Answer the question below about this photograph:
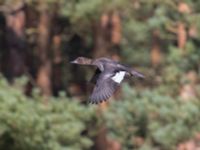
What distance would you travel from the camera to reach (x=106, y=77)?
7.90 m

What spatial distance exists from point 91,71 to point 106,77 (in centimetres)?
1035

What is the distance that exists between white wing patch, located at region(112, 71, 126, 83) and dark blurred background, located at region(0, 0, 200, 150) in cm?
379

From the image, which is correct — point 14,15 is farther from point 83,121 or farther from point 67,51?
point 83,121

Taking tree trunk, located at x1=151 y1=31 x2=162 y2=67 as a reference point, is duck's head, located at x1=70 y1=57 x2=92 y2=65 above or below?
below

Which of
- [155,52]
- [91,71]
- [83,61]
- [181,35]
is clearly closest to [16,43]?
[91,71]

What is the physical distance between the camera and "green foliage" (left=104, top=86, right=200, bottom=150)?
1355 cm

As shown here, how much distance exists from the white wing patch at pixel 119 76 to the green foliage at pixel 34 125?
378cm

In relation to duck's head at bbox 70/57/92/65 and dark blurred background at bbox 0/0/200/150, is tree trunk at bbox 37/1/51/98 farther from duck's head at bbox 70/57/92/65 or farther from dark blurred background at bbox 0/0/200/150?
duck's head at bbox 70/57/92/65

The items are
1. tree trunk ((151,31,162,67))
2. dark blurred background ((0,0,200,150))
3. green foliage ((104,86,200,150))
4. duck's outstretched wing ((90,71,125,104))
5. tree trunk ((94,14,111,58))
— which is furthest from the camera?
tree trunk ((151,31,162,67))

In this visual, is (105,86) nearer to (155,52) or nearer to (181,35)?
(181,35)

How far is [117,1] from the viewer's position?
1515 cm

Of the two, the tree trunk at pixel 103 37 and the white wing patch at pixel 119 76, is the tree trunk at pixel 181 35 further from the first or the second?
the white wing patch at pixel 119 76

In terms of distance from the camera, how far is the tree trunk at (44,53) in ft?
60.7

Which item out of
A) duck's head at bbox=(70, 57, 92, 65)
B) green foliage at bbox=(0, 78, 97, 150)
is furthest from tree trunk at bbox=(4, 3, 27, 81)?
duck's head at bbox=(70, 57, 92, 65)
